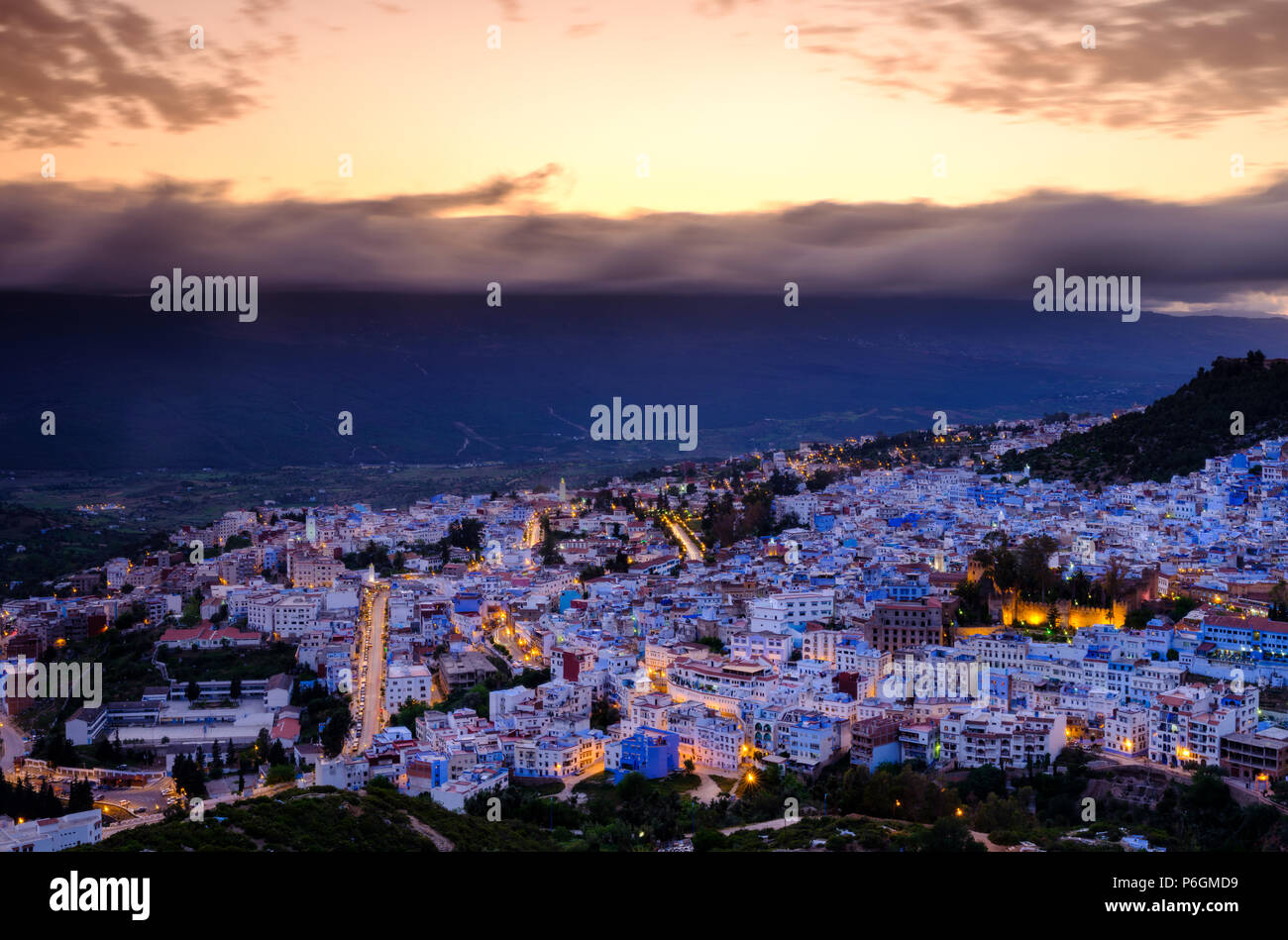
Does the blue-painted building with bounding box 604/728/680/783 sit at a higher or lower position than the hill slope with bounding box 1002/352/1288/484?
lower

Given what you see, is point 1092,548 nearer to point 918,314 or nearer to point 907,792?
point 907,792

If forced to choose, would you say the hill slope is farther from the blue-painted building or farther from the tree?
the tree

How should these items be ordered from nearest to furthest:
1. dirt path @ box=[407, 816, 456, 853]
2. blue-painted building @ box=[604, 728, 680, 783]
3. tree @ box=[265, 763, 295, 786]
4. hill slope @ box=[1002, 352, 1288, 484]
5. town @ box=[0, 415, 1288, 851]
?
1. dirt path @ box=[407, 816, 456, 853]
2. town @ box=[0, 415, 1288, 851]
3. blue-painted building @ box=[604, 728, 680, 783]
4. tree @ box=[265, 763, 295, 786]
5. hill slope @ box=[1002, 352, 1288, 484]

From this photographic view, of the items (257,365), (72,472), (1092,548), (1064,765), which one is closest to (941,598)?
(1092,548)

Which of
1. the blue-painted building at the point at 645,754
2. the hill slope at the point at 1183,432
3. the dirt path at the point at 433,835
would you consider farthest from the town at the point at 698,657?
the dirt path at the point at 433,835

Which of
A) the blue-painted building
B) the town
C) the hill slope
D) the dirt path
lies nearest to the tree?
the town

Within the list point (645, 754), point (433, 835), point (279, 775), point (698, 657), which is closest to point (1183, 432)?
point (698, 657)

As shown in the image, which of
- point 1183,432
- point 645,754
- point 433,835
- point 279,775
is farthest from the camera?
point 1183,432

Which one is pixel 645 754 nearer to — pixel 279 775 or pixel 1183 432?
pixel 279 775
